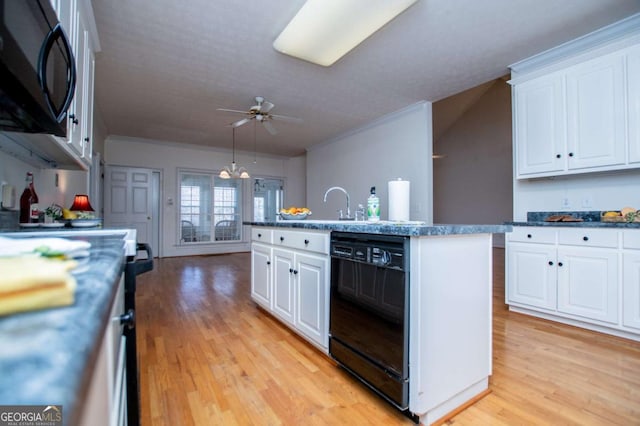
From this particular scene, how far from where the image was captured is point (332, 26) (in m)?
2.37

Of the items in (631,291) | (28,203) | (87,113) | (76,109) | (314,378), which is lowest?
(314,378)

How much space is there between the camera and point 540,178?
124 inches

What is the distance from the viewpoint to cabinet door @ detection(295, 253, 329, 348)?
1.92m

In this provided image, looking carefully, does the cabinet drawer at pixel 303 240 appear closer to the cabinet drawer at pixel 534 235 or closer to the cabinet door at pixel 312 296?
the cabinet door at pixel 312 296

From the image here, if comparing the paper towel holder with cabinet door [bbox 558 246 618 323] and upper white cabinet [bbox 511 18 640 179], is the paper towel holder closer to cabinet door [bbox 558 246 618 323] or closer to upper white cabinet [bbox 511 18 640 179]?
cabinet door [bbox 558 246 618 323]

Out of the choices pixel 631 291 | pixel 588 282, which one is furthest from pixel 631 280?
pixel 588 282

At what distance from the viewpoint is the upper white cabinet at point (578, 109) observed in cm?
251

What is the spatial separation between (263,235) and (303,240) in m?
0.76

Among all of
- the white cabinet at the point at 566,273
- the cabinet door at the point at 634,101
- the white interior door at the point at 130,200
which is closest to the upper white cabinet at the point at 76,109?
the white cabinet at the point at 566,273

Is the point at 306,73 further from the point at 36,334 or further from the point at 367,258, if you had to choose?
the point at 36,334

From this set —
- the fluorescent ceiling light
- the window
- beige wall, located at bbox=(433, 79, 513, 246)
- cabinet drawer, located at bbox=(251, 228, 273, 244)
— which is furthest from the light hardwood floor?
beige wall, located at bbox=(433, 79, 513, 246)

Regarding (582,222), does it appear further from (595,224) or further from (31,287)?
(31,287)

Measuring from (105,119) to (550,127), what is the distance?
243 inches

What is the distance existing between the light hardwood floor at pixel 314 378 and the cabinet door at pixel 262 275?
173mm
